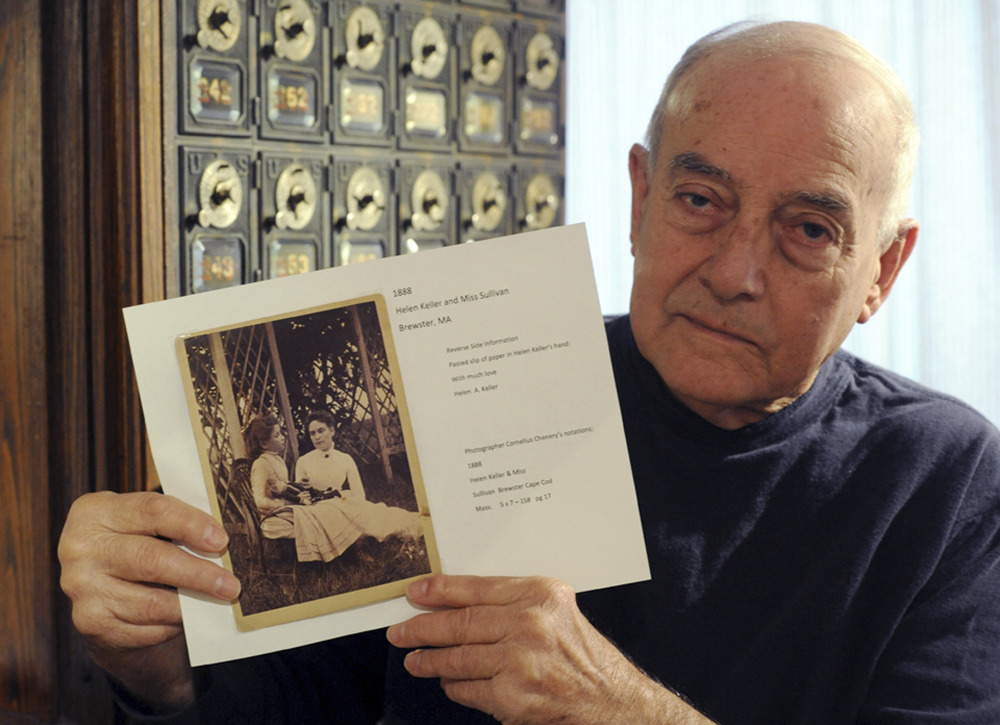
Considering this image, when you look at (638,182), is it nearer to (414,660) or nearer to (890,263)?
(890,263)

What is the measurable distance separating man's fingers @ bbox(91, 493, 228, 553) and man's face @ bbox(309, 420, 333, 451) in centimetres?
11

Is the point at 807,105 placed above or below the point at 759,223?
above

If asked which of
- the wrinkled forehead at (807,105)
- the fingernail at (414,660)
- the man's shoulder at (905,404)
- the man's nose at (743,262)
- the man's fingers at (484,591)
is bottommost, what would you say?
the fingernail at (414,660)

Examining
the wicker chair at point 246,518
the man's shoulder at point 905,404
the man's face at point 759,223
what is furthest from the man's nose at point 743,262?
the wicker chair at point 246,518

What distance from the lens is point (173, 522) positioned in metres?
0.77

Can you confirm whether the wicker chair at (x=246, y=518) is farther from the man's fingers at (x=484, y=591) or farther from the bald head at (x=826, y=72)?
the bald head at (x=826, y=72)

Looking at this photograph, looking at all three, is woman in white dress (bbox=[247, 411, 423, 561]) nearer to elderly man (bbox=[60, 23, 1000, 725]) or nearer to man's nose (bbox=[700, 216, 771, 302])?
elderly man (bbox=[60, 23, 1000, 725])

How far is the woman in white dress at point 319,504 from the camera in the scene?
2.58ft

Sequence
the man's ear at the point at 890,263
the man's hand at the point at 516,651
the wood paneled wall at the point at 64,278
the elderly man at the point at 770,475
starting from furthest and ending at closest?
1. the wood paneled wall at the point at 64,278
2. the man's ear at the point at 890,263
3. the elderly man at the point at 770,475
4. the man's hand at the point at 516,651

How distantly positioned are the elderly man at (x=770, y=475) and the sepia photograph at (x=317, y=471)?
0.37ft

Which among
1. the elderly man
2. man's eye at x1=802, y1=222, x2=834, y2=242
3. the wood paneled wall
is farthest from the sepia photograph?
the wood paneled wall

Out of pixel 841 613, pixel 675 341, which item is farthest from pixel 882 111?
pixel 841 613

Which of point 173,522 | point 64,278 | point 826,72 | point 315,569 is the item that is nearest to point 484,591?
point 315,569

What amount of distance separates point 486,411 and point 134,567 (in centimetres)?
34
